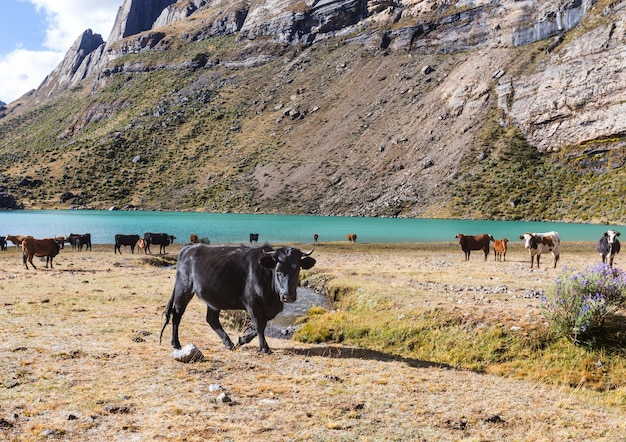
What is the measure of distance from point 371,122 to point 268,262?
115 meters

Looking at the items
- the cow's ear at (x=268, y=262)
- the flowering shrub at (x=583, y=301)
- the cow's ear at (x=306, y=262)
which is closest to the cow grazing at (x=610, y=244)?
A: the flowering shrub at (x=583, y=301)

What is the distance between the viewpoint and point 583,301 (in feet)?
35.2

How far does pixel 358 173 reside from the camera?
10775 centimetres

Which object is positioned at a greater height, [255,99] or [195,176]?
[255,99]

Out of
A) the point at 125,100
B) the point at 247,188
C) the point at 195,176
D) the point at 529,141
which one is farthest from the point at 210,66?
the point at 529,141

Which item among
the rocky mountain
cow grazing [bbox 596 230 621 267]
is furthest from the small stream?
the rocky mountain

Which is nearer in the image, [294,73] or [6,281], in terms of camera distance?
[6,281]

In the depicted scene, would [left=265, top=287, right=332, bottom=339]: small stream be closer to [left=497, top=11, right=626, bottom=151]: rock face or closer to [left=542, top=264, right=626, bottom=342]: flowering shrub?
[left=542, top=264, right=626, bottom=342]: flowering shrub

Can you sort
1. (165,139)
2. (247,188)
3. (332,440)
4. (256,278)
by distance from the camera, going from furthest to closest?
(165,139), (247,188), (256,278), (332,440)

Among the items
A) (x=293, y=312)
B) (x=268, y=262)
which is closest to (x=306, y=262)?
(x=268, y=262)

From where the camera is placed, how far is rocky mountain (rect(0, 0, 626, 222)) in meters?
91.8

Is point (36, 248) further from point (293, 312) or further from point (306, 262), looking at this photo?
point (306, 262)

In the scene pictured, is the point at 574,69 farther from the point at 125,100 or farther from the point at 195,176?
the point at 125,100

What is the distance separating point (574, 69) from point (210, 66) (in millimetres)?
135661
